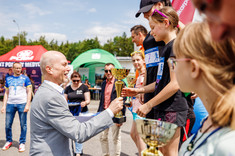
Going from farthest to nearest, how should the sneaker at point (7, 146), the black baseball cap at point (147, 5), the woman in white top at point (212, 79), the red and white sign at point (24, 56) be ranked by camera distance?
the red and white sign at point (24, 56)
the sneaker at point (7, 146)
the black baseball cap at point (147, 5)
the woman in white top at point (212, 79)

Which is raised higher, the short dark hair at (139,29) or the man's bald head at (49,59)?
the short dark hair at (139,29)

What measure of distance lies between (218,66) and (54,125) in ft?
4.89

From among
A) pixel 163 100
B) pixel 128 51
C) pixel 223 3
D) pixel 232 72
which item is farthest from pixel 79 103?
pixel 128 51

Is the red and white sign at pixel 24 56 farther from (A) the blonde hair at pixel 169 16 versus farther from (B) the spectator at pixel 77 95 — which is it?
(A) the blonde hair at pixel 169 16

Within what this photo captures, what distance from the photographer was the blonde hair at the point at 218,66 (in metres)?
0.75

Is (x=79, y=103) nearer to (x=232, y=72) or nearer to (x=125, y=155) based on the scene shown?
(x=125, y=155)

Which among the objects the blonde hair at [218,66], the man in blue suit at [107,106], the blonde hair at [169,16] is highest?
the blonde hair at [169,16]

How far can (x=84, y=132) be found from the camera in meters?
1.81


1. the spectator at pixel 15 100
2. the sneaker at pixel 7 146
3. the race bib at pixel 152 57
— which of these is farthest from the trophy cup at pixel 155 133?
the sneaker at pixel 7 146

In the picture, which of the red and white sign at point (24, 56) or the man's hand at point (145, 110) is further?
the red and white sign at point (24, 56)

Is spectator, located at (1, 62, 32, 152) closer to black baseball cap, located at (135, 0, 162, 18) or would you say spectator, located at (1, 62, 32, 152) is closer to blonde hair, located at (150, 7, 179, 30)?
black baseball cap, located at (135, 0, 162, 18)

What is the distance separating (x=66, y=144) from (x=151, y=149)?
1161 millimetres

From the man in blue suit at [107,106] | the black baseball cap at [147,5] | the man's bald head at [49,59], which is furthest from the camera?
the man in blue suit at [107,106]

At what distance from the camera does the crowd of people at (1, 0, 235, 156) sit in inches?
29.6
